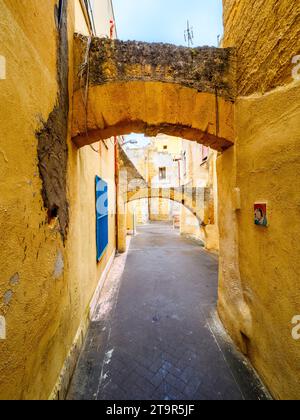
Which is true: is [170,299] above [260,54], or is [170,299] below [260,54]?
below

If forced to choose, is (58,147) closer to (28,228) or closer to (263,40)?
(28,228)

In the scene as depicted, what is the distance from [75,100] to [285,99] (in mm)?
2157

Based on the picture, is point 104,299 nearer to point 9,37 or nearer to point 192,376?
point 192,376

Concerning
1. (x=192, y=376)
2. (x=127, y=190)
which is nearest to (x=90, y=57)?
(x=192, y=376)

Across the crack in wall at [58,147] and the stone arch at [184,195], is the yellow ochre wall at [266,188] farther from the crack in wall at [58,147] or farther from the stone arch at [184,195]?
the stone arch at [184,195]

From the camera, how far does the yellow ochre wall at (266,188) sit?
1.50m

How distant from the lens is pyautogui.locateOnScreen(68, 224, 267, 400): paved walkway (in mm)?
1841

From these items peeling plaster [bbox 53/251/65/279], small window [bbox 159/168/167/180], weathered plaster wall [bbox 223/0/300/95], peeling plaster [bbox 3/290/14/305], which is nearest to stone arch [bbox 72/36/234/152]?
weathered plaster wall [bbox 223/0/300/95]

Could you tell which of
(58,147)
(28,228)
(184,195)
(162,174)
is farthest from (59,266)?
(162,174)

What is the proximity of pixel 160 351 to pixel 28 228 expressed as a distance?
224 centimetres
